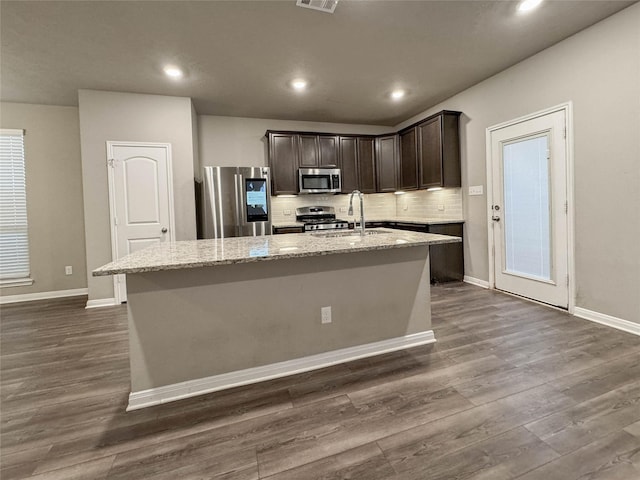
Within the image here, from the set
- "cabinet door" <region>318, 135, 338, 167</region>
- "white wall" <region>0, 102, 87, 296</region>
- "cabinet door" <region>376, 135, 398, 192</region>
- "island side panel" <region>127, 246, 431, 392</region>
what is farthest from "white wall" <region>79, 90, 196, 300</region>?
"cabinet door" <region>376, 135, 398, 192</region>

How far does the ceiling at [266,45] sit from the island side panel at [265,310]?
2.01m

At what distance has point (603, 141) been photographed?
108 inches

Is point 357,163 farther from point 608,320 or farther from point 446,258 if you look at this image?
point 608,320

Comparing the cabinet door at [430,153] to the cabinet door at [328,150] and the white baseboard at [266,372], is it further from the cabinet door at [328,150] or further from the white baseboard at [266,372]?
the white baseboard at [266,372]

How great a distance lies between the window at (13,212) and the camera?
4266 mm

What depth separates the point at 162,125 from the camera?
13.4 feet

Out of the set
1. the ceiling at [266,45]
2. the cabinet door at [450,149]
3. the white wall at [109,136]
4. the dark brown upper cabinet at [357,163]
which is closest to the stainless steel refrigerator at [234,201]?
the white wall at [109,136]

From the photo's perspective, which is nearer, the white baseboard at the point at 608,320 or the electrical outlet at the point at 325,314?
the electrical outlet at the point at 325,314

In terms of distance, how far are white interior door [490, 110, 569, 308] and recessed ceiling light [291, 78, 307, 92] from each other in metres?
2.46

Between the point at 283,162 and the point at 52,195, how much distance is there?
3.40 metres

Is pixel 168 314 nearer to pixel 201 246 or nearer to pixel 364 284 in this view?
pixel 201 246

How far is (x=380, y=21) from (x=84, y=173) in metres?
3.88

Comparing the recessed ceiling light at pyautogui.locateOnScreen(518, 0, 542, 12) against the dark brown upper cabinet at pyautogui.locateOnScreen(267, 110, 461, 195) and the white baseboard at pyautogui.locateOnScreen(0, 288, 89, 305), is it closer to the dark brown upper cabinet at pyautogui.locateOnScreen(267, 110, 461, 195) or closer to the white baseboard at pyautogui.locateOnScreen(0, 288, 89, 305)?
the dark brown upper cabinet at pyautogui.locateOnScreen(267, 110, 461, 195)

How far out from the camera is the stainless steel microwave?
5.05 m
